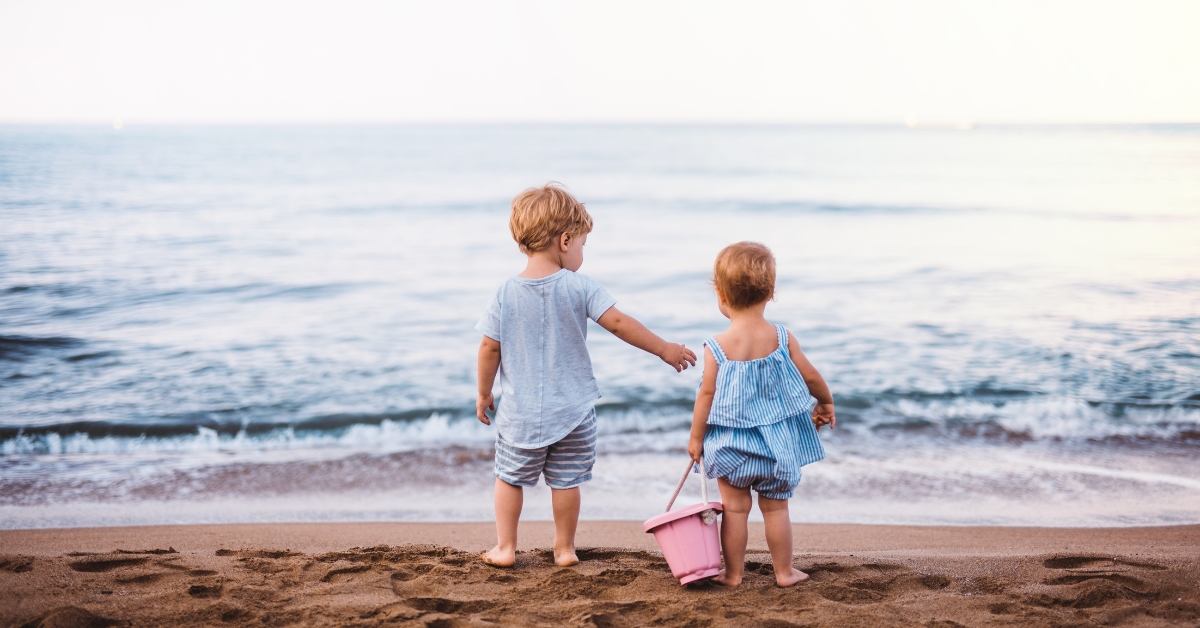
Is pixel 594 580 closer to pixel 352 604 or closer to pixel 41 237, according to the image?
pixel 352 604

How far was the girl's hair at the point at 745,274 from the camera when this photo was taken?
2.61 meters

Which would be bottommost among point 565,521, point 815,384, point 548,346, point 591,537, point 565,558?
point 591,537

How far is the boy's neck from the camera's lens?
9.57ft

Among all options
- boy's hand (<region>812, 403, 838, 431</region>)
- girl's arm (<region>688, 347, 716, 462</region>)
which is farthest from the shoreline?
girl's arm (<region>688, 347, 716, 462</region>)

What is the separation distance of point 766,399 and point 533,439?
0.88m

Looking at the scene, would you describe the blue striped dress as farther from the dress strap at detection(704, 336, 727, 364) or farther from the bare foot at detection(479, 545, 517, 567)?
the bare foot at detection(479, 545, 517, 567)

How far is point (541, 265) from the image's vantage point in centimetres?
292

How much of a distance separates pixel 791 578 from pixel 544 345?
4.03ft

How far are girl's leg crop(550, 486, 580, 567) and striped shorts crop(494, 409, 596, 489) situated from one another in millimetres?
40

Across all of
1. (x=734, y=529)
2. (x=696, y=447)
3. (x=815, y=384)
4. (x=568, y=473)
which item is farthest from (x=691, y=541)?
(x=815, y=384)

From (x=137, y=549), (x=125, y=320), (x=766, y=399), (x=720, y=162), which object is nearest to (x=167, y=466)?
(x=137, y=549)

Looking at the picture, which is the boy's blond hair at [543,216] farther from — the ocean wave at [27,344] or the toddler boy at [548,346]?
the ocean wave at [27,344]

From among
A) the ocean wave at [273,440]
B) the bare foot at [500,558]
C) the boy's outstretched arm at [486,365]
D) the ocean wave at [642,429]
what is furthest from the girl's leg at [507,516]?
the ocean wave at [273,440]

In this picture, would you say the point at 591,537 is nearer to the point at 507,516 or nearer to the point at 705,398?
the point at 507,516
